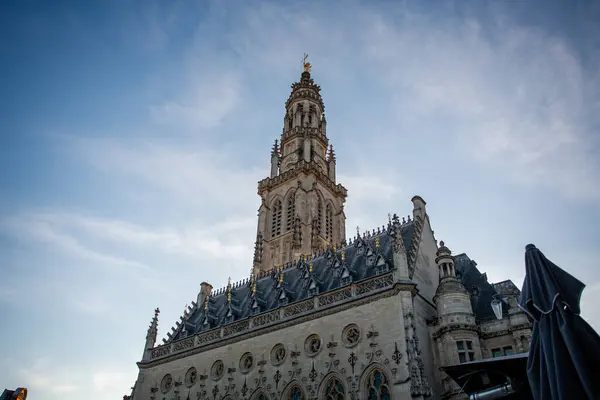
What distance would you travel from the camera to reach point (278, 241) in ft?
167

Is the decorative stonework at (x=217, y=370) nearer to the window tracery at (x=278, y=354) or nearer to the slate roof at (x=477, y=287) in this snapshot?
the window tracery at (x=278, y=354)

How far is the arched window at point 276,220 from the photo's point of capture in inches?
2060

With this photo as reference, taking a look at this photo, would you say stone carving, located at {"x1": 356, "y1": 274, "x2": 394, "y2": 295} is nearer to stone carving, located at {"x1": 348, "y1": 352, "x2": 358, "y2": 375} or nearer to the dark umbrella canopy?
stone carving, located at {"x1": 348, "y1": 352, "x2": 358, "y2": 375}

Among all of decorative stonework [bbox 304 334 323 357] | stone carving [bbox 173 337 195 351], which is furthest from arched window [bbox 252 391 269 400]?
stone carving [bbox 173 337 195 351]

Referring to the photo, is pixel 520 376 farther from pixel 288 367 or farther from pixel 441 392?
pixel 288 367

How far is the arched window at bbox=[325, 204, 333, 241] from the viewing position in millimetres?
52625

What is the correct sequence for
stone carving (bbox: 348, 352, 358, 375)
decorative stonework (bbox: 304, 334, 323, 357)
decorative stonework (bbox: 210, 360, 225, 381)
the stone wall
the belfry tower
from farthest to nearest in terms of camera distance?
the belfry tower
decorative stonework (bbox: 210, 360, 225, 381)
decorative stonework (bbox: 304, 334, 323, 357)
stone carving (bbox: 348, 352, 358, 375)
the stone wall

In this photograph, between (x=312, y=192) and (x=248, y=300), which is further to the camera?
Answer: (x=312, y=192)

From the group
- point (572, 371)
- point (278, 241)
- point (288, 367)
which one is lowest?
point (572, 371)

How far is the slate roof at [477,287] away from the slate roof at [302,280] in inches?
184

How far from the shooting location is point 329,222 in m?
53.9

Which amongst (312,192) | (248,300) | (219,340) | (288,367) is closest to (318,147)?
(312,192)

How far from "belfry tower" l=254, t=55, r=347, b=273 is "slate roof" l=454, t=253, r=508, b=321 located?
49.7 feet

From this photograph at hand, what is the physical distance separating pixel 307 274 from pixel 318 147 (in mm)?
29105
